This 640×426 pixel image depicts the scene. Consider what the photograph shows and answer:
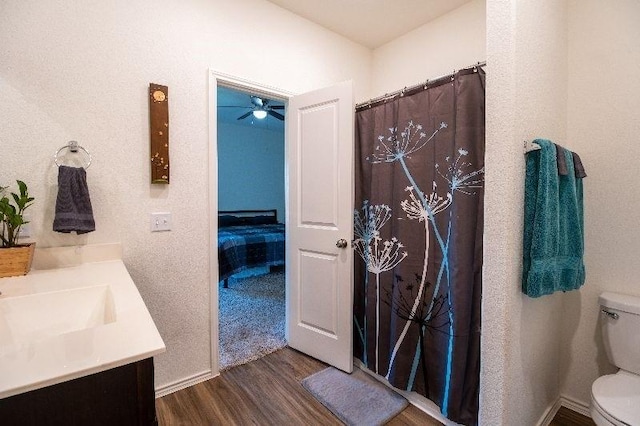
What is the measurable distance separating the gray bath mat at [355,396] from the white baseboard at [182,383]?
0.67 m

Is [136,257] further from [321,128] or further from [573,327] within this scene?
[573,327]

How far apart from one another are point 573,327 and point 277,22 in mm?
2859

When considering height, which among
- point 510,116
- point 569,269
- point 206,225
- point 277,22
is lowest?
point 569,269

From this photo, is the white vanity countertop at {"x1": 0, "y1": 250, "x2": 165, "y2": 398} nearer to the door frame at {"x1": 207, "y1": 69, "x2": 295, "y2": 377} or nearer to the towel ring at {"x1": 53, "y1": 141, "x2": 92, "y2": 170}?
the towel ring at {"x1": 53, "y1": 141, "x2": 92, "y2": 170}

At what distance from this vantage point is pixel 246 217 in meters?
5.73

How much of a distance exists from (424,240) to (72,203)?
1.86 meters

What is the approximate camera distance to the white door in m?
2.05

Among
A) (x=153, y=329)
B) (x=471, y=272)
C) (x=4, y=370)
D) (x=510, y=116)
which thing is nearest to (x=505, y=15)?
(x=510, y=116)

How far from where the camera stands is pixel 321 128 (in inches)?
84.6

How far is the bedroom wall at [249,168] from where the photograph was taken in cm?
568

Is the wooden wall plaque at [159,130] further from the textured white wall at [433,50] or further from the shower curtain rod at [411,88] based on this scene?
the textured white wall at [433,50]

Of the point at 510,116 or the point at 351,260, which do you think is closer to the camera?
the point at 510,116

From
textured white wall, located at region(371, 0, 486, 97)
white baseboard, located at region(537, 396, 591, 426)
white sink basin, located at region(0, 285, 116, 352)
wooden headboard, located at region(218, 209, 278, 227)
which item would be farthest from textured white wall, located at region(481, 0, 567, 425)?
wooden headboard, located at region(218, 209, 278, 227)

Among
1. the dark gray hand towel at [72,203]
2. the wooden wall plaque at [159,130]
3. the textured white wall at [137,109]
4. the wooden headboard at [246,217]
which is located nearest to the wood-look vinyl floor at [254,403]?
the textured white wall at [137,109]
